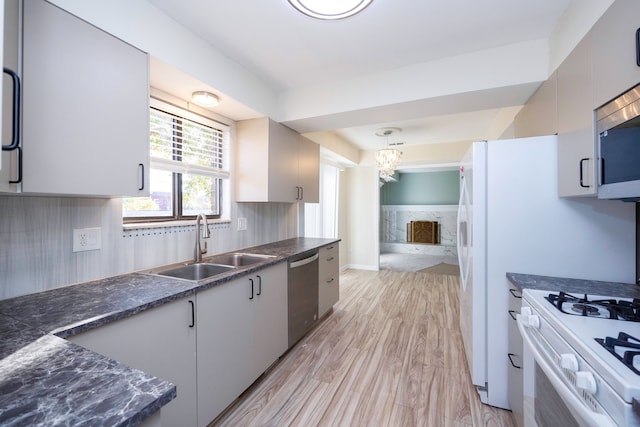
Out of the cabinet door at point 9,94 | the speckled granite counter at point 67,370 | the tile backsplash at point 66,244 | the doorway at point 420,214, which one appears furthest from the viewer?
the doorway at point 420,214

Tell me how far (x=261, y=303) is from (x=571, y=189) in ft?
6.57

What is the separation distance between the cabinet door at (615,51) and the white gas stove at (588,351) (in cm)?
88

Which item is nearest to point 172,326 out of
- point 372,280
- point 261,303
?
point 261,303

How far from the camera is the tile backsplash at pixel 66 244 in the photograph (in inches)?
49.2

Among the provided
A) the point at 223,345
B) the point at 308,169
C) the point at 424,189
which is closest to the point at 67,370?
the point at 223,345

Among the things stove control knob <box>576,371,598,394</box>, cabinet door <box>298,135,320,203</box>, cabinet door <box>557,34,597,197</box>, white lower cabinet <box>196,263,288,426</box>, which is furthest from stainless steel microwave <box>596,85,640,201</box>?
cabinet door <box>298,135,320,203</box>

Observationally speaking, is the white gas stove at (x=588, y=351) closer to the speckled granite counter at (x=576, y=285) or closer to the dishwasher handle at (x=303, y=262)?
the speckled granite counter at (x=576, y=285)

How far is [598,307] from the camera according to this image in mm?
1160

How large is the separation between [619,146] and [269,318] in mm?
2183

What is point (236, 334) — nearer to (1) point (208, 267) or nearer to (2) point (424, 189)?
(1) point (208, 267)

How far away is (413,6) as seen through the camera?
157 cm

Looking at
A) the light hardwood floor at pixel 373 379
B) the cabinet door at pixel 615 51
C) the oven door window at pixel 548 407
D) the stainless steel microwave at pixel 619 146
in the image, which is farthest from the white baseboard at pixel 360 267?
the cabinet door at pixel 615 51

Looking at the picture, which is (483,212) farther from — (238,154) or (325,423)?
(238,154)

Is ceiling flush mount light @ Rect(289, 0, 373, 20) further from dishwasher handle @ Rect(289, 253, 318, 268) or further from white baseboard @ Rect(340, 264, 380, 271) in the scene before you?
white baseboard @ Rect(340, 264, 380, 271)
